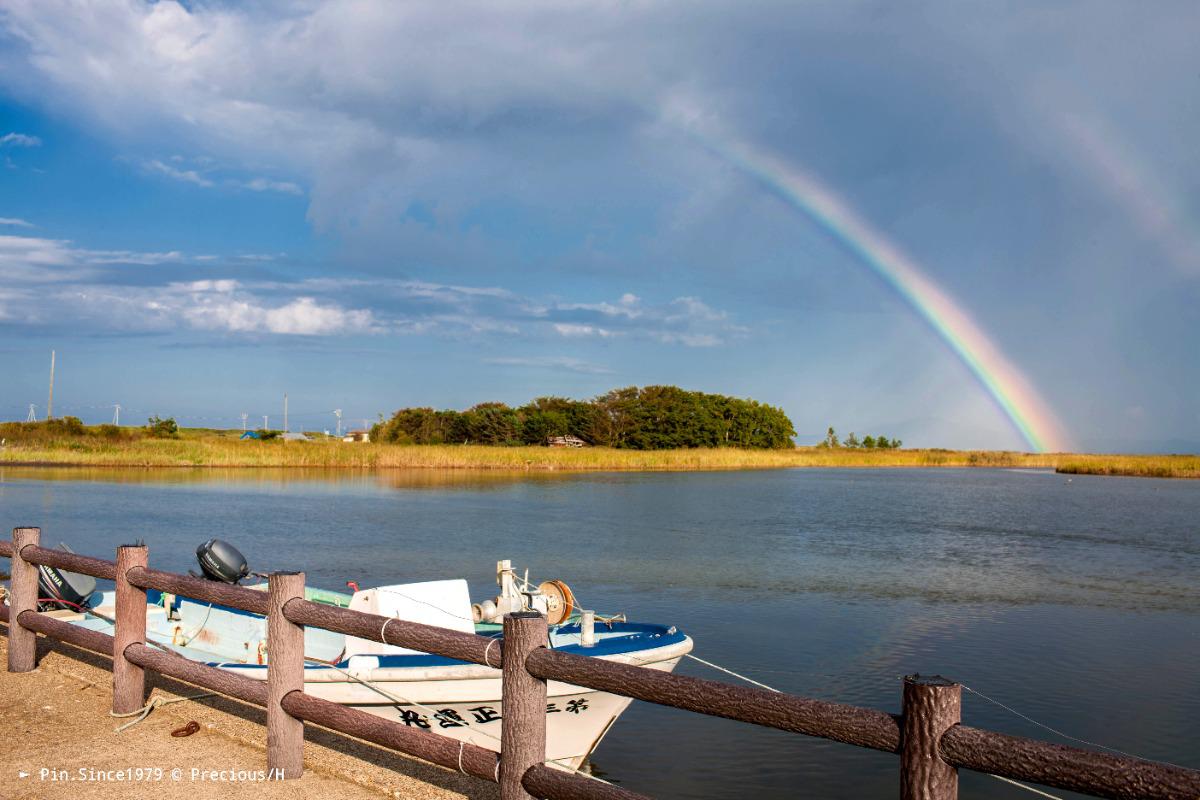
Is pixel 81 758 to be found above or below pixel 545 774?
below

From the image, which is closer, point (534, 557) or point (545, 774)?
point (545, 774)

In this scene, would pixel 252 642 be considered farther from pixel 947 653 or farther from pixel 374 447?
pixel 374 447

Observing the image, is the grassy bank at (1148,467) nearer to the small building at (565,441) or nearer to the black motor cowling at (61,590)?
the small building at (565,441)

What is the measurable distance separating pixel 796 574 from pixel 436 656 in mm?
16384

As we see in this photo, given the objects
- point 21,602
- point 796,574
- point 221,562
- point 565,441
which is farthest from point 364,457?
point 21,602

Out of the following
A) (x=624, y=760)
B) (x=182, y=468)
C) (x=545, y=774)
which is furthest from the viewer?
(x=182, y=468)

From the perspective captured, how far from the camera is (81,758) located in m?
5.41

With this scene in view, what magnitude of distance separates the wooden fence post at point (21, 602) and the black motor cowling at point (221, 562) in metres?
1.98

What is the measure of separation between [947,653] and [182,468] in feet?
175

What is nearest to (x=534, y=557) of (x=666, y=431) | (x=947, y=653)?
(x=947, y=653)

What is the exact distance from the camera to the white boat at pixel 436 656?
7703 mm

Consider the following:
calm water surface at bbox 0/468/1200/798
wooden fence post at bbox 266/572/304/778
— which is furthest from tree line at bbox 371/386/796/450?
wooden fence post at bbox 266/572/304/778

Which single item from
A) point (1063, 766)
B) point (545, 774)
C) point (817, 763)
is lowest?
point (817, 763)

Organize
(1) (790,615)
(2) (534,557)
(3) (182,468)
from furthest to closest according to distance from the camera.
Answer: (3) (182,468) < (2) (534,557) < (1) (790,615)
